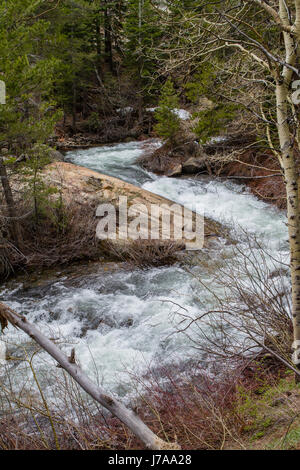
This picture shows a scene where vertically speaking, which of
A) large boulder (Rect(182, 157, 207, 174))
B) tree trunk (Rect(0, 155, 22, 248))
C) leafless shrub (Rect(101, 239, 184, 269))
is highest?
large boulder (Rect(182, 157, 207, 174))

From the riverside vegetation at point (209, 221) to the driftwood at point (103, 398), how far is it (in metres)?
0.10

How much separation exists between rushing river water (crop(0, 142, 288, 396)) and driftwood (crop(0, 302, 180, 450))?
3.34 ft

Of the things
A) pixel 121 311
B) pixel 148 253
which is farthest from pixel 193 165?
pixel 121 311

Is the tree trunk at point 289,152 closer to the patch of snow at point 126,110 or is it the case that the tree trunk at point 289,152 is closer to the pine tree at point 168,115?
the pine tree at point 168,115

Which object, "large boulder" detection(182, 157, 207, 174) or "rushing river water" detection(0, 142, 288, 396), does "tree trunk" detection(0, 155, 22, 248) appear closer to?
"rushing river water" detection(0, 142, 288, 396)

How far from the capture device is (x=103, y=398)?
2629 mm

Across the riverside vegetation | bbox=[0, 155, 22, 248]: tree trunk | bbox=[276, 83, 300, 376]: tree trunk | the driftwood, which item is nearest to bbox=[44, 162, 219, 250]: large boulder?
the riverside vegetation

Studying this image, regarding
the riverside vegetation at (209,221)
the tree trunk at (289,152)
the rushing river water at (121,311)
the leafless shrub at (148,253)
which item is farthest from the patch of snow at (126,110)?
the tree trunk at (289,152)

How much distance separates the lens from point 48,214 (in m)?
8.91

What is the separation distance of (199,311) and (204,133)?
31.4ft

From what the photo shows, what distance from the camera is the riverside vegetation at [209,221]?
3234mm

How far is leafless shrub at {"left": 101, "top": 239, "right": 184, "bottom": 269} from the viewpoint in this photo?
28.3 feet

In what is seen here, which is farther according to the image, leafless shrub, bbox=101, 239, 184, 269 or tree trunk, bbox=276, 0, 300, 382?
leafless shrub, bbox=101, 239, 184, 269

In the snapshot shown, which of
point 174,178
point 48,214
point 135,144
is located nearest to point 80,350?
point 48,214
